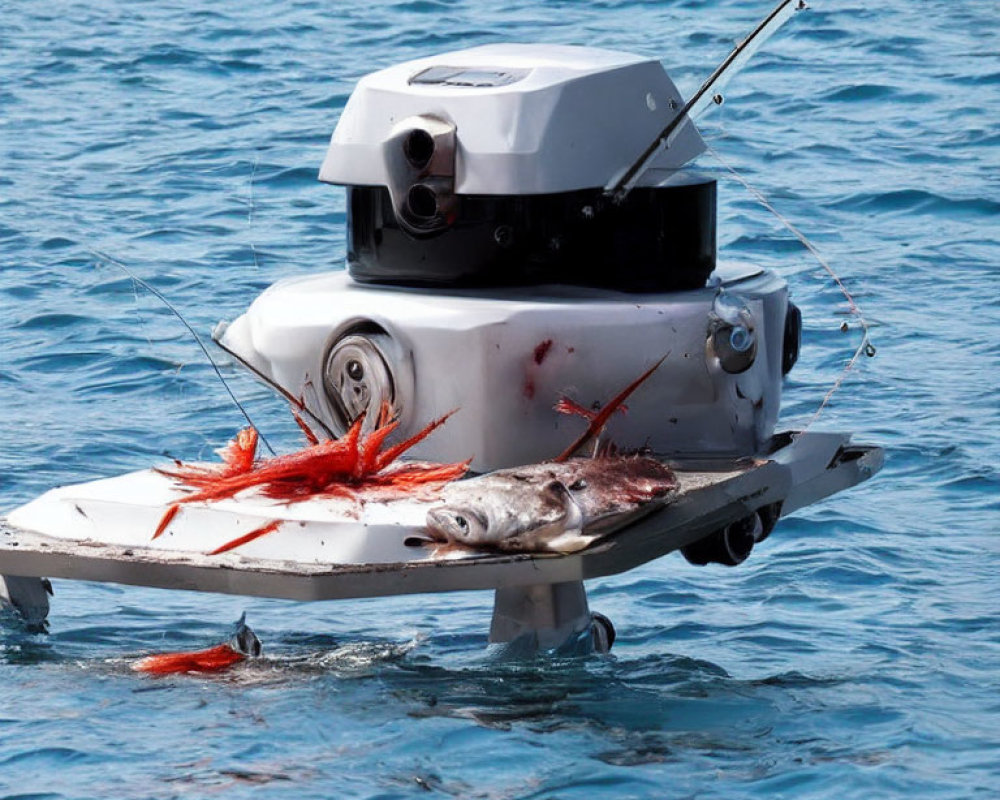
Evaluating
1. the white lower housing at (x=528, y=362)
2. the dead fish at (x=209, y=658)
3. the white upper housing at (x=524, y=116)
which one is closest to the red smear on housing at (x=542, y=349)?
the white lower housing at (x=528, y=362)

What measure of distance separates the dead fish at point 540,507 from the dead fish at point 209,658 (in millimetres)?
765

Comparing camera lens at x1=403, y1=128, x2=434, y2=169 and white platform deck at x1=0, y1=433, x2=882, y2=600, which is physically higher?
camera lens at x1=403, y1=128, x2=434, y2=169

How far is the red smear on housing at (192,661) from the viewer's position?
18.6ft

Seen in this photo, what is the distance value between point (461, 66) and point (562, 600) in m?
1.40

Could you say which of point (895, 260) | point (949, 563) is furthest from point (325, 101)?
point (949, 563)

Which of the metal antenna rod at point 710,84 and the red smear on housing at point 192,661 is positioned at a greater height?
the metal antenna rod at point 710,84

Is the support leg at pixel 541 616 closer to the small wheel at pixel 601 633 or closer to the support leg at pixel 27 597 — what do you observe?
the small wheel at pixel 601 633

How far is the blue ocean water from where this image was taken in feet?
17.1

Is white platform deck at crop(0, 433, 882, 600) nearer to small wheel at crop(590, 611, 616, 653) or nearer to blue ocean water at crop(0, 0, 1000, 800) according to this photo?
blue ocean water at crop(0, 0, 1000, 800)

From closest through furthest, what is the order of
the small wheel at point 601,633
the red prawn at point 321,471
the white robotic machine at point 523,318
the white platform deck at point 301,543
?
the white platform deck at point 301,543 < the red prawn at point 321,471 < the white robotic machine at point 523,318 < the small wheel at point 601,633

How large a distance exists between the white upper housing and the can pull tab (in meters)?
0.02

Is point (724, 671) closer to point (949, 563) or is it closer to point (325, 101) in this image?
point (949, 563)

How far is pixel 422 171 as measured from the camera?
5699mm

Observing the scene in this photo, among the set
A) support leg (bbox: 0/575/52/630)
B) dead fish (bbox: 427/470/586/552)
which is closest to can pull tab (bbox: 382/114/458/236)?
dead fish (bbox: 427/470/586/552)
